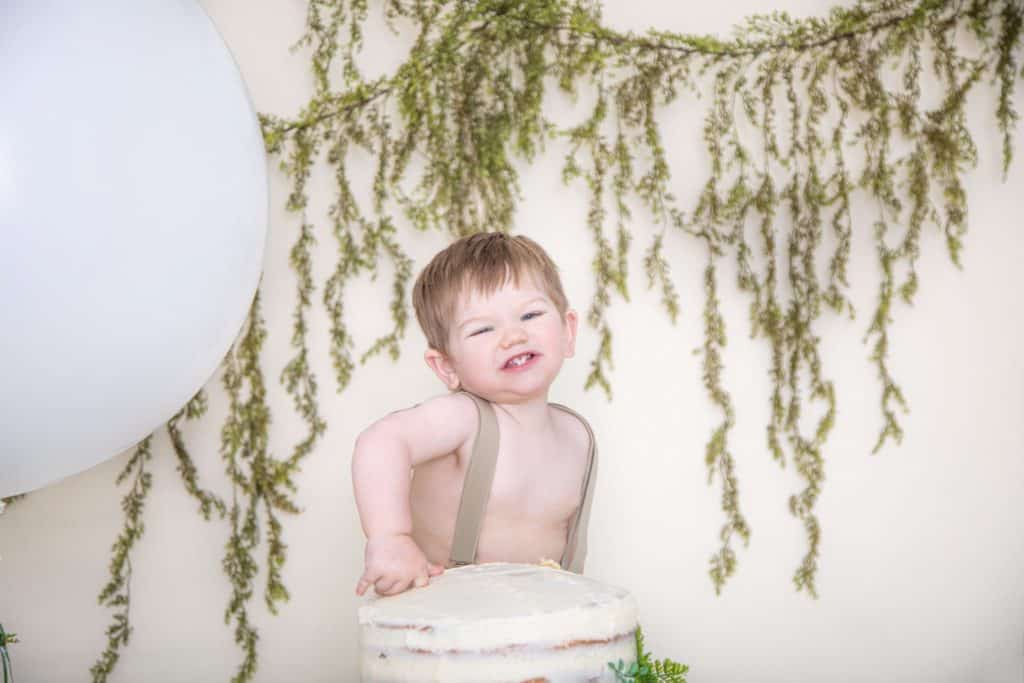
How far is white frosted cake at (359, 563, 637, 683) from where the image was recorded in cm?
89

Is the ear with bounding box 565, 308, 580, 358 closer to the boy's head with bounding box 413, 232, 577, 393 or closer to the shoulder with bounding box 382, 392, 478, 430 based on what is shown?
the boy's head with bounding box 413, 232, 577, 393

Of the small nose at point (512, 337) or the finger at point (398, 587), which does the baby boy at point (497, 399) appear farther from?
the finger at point (398, 587)

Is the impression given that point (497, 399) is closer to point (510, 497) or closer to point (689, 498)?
point (510, 497)

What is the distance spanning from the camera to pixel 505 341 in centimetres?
122

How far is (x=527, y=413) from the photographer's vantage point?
4.24 feet

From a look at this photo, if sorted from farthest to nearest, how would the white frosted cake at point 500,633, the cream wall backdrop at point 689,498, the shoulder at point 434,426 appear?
1. the cream wall backdrop at point 689,498
2. the shoulder at point 434,426
3. the white frosted cake at point 500,633

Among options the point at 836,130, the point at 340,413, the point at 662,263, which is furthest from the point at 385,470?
the point at 836,130

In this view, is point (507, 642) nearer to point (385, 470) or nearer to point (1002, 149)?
point (385, 470)

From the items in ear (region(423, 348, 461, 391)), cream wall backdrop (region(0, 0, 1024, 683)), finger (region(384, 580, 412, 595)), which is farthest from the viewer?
cream wall backdrop (region(0, 0, 1024, 683))

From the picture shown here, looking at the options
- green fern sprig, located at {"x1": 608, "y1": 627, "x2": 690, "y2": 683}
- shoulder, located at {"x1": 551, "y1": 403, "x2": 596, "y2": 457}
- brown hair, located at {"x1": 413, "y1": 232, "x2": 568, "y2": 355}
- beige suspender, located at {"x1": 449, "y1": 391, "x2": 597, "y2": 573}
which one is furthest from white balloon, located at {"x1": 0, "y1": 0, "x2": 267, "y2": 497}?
green fern sprig, located at {"x1": 608, "y1": 627, "x2": 690, "y2": 683}

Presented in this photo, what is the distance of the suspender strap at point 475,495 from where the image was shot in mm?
1213

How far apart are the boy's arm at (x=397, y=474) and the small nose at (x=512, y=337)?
0.09m

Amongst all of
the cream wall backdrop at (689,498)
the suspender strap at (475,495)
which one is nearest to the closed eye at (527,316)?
the suspender strap at (475,495)

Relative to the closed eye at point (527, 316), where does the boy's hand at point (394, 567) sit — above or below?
below
